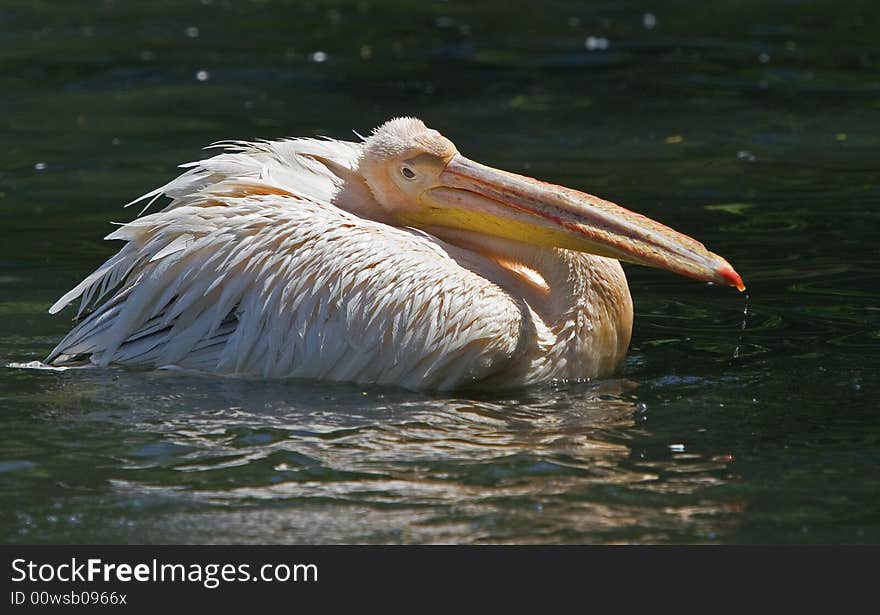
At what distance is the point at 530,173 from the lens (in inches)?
330

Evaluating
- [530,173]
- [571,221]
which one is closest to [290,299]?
[571,221]

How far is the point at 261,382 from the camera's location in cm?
492

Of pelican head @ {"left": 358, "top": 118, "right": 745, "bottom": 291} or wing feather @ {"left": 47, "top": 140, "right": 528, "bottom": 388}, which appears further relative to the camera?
pelican head @ {"left": 358, "top": 118, "right": 745, "bottom": 291}

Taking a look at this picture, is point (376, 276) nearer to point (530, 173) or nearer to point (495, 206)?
point (495, 206)

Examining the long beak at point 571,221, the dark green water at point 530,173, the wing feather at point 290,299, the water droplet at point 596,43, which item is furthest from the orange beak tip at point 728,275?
the water droplet at point 596,43

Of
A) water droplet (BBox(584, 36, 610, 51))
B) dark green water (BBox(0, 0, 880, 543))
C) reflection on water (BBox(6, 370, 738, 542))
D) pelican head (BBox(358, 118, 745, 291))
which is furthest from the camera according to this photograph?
water droplet (BBox(584, 36, 610, 51))

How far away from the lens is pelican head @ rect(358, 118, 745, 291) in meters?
4.95

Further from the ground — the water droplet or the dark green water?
the water droplet

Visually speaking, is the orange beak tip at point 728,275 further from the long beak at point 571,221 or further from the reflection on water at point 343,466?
the reflection on water at point 343,466

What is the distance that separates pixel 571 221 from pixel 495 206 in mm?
289

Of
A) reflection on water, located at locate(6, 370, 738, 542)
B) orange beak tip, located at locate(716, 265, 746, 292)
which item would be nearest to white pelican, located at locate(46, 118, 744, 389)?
orange beak tip, located at locate(716, 265, 746, 292)

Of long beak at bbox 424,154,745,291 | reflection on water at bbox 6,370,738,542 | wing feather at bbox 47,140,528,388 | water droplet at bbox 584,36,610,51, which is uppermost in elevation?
water droplet at bbox 584,36,610,51

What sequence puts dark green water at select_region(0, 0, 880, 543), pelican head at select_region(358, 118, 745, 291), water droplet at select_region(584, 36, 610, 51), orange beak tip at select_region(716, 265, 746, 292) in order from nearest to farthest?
1. dark green water at select_region(0, 0, 880, 543)
2. orange beak tip at select_region(716, 265, 746, 292)
3. pelican head at select_region(358, 118, 745, 291)
4. water droplet at select_region(584, 36, 610, 51)

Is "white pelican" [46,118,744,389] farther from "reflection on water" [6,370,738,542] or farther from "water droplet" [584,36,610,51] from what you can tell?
"water droplet" [584,36,610,51]
